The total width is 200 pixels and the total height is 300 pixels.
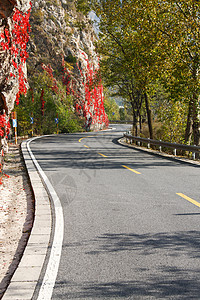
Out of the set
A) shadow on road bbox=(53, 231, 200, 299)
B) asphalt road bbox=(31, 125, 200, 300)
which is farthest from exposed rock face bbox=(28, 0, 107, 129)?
shadow on road bbox=(53, 231, 200, 299)

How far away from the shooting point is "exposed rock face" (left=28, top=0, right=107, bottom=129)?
2052 inches

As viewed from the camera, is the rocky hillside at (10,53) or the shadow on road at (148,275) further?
the rocky hillside at (10,53)

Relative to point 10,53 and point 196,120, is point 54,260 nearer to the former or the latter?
point 10,53

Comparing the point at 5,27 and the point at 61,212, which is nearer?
the point at 61,212

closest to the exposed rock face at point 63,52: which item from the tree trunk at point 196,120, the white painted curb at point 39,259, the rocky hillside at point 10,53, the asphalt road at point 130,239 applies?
the tree trunk at point 196,120

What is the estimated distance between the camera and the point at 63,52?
54.5 metres

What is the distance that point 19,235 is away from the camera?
5.34 meters

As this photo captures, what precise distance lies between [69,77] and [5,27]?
1717 inches

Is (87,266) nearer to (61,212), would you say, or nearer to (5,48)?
(61,212)

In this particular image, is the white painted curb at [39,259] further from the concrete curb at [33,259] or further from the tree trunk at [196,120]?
the tree trunk at [196,120]

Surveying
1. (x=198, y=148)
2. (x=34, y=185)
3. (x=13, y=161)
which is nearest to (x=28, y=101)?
(x=13, y=161)

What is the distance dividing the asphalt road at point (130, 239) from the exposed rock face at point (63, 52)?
140 feet

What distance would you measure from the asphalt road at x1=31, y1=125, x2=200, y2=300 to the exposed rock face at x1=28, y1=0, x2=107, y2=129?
42618mm

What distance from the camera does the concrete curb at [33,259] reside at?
3.40 meters
